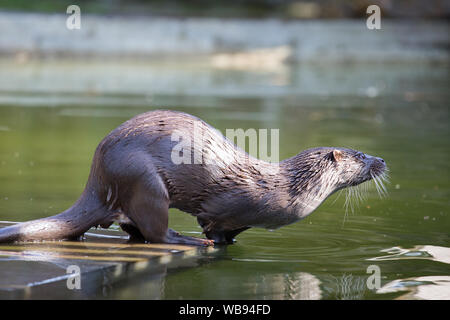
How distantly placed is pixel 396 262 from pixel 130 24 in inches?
686

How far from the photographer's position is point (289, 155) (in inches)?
364

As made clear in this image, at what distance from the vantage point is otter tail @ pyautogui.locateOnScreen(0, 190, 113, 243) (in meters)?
5.39

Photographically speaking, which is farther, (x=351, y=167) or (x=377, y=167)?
(x=377, y=167)

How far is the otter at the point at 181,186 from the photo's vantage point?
17.7 feet

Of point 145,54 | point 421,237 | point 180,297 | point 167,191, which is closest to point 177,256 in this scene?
point 167,191

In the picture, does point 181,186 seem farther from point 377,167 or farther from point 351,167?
point 377,167

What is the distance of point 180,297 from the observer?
4492 millimetres

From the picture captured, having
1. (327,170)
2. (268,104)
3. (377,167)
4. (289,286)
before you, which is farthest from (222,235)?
(268,104)

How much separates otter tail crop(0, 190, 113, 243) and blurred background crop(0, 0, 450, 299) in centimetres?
80

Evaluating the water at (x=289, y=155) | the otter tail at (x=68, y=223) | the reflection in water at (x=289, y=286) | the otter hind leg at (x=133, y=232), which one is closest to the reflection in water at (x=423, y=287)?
the water at (x=289, y=155)

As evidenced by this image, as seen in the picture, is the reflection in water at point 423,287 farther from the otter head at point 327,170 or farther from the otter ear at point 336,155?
the otter ear at point 336,155

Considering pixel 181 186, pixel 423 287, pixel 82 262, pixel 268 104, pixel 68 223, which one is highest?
pixel 268 104

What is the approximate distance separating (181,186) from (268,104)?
9578mm
